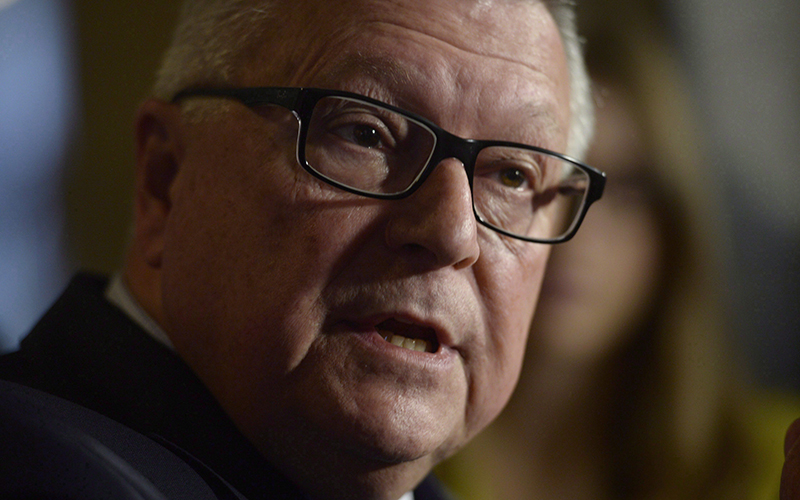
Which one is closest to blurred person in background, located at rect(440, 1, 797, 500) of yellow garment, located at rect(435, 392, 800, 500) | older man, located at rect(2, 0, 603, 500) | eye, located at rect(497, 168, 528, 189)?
yellow garment, located at rect(435, 392, 800, 500)

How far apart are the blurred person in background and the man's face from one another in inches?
38.4

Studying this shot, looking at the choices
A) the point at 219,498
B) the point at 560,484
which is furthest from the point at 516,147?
the point at 560,484

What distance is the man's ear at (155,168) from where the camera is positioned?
1183 mm

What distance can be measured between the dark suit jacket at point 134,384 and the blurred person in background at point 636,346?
1.29 m

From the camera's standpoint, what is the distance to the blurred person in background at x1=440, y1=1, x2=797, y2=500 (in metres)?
2.08

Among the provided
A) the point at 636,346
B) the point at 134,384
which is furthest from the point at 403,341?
the point at 636,346

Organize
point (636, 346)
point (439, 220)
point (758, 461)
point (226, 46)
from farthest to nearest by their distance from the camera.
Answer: point (636, 346) < point (758, 461) < point (226, 46) < point (439, 220)

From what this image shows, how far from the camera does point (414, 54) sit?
1017mm

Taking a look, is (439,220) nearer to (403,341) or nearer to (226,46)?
(403,341)

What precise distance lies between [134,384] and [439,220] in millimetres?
514

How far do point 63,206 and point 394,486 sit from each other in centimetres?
170

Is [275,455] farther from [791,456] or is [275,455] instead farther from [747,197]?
[747,197]

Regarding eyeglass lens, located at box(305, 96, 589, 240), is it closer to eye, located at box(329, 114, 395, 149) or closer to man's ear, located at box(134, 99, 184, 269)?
eye, located at box(329, 114, 395, 149)

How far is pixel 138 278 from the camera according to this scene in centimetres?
125
